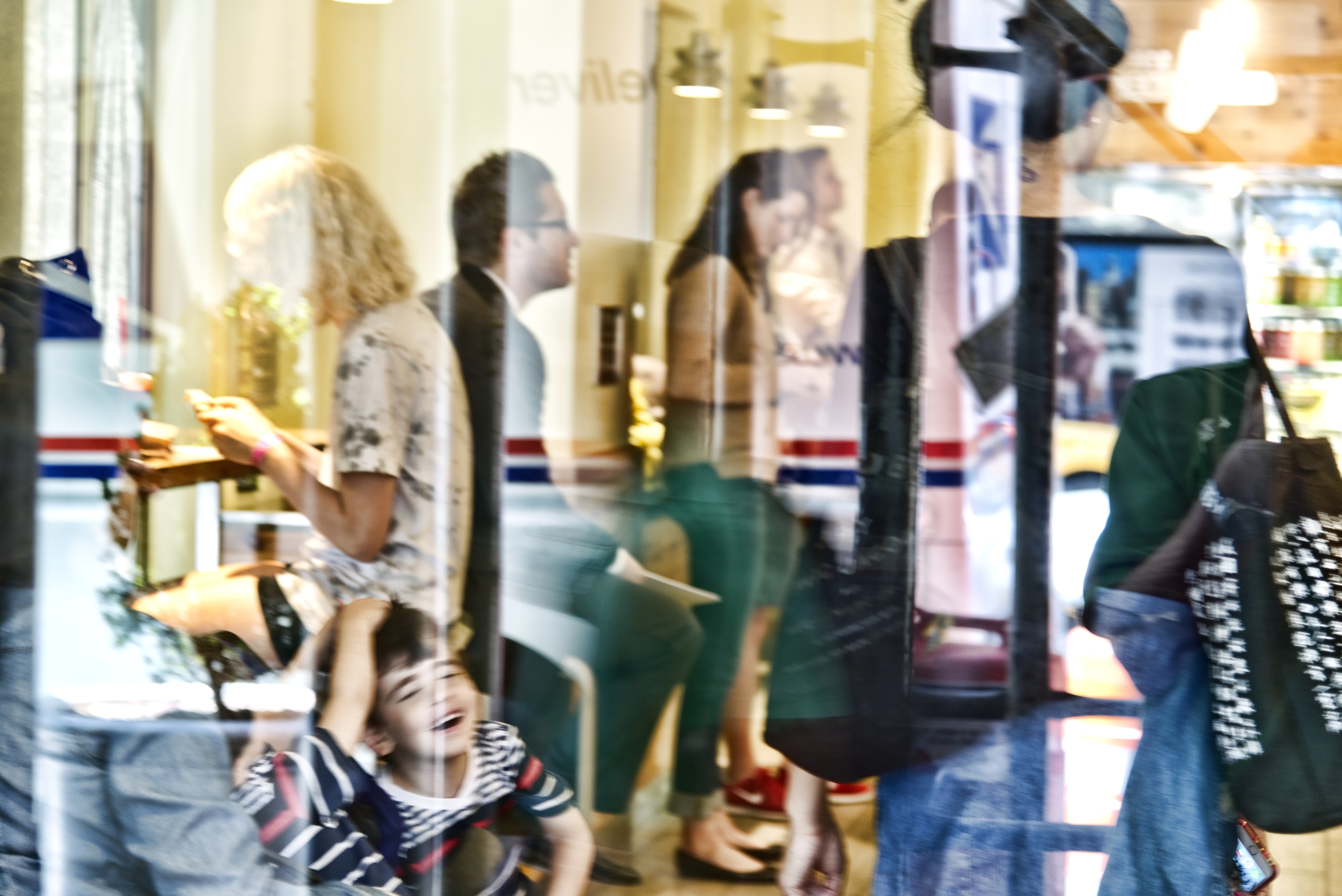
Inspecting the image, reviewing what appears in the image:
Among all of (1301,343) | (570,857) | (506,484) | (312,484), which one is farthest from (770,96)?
(570,857)

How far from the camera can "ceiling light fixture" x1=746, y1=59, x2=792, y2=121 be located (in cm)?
220

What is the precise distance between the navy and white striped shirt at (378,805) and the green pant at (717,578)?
24 cm

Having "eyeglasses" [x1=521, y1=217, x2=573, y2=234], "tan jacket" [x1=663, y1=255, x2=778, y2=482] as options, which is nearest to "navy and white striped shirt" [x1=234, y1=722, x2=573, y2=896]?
"tan jacket" [x1=663, y1=255, x2=778, y2=482]

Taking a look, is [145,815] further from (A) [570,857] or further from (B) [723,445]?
(B) [723,445]

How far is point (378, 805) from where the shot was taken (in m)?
2.26

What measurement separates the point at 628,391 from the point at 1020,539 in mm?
704

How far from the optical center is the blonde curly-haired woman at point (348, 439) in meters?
2.22

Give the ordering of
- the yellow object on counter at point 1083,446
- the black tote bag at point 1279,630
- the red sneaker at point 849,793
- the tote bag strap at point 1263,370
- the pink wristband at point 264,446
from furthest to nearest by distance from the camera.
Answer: the pink wristband at point 264,446 → the red sneaker at point 849,793 → the yellow object on counter at point 1083,446 → the tote bag strap at point 1263,370 → the black tote bag at point 1279,630

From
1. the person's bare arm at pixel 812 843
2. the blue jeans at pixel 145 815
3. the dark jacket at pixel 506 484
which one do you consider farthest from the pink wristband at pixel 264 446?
the person's bare arm at pixel 812 843

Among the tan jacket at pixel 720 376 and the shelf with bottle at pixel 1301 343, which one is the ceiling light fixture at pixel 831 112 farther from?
the shelf with bottle at pixel 1301 343

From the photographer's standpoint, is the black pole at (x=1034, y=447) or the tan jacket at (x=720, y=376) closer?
the black pole at (x=1034, y=447)

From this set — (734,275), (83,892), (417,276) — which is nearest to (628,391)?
(734,275)

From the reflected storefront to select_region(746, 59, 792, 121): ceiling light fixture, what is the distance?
1 centimetres

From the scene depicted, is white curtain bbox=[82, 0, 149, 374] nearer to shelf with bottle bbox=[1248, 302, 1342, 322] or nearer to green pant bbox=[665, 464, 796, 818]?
green pant bbox=[665, 464, 796, 818]
